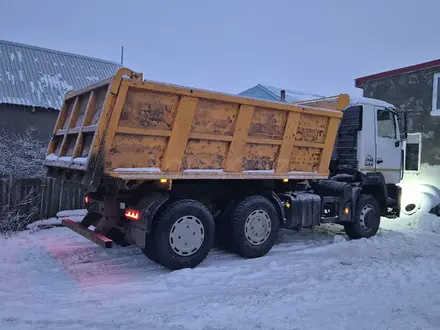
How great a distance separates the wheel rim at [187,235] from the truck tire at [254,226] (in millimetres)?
785

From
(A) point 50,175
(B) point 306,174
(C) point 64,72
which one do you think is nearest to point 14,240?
(A) point 50,175

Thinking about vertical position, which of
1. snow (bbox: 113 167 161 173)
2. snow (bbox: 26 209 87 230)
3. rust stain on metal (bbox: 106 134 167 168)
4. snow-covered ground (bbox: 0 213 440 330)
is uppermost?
rust stain on metal (bbox: 106 134 167 168)

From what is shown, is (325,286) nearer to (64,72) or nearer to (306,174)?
(306,174)

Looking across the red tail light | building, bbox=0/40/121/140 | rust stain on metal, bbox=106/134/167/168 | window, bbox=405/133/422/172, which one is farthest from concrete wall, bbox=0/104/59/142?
window, bbox=405/133/422/172

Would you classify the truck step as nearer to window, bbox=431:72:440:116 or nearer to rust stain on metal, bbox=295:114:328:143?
rust stain on metal, bbox=295:114:328:143

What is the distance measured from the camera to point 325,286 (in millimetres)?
5180

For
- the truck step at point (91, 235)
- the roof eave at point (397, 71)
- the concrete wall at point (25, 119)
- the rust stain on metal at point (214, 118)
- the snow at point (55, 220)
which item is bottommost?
the snow at point (55, 220)

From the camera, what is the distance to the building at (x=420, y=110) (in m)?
12.3

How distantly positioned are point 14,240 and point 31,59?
12.5 meters

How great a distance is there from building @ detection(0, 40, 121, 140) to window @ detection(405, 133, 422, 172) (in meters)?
12.9

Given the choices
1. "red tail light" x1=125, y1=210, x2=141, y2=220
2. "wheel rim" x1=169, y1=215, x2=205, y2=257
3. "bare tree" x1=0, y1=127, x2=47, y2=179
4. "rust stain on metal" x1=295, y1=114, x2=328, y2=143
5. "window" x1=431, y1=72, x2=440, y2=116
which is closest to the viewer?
"red tail light" x1=125, y1=210, x2=141, y2=220

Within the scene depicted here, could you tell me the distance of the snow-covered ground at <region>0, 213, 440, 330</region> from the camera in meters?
4.05

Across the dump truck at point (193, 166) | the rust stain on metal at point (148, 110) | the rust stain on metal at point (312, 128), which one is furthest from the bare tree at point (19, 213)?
the rust stain on metal at point (312, 128)

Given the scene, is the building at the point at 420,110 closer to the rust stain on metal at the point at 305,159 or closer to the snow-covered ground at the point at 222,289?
the snow-covered ground at the point at 222,289
